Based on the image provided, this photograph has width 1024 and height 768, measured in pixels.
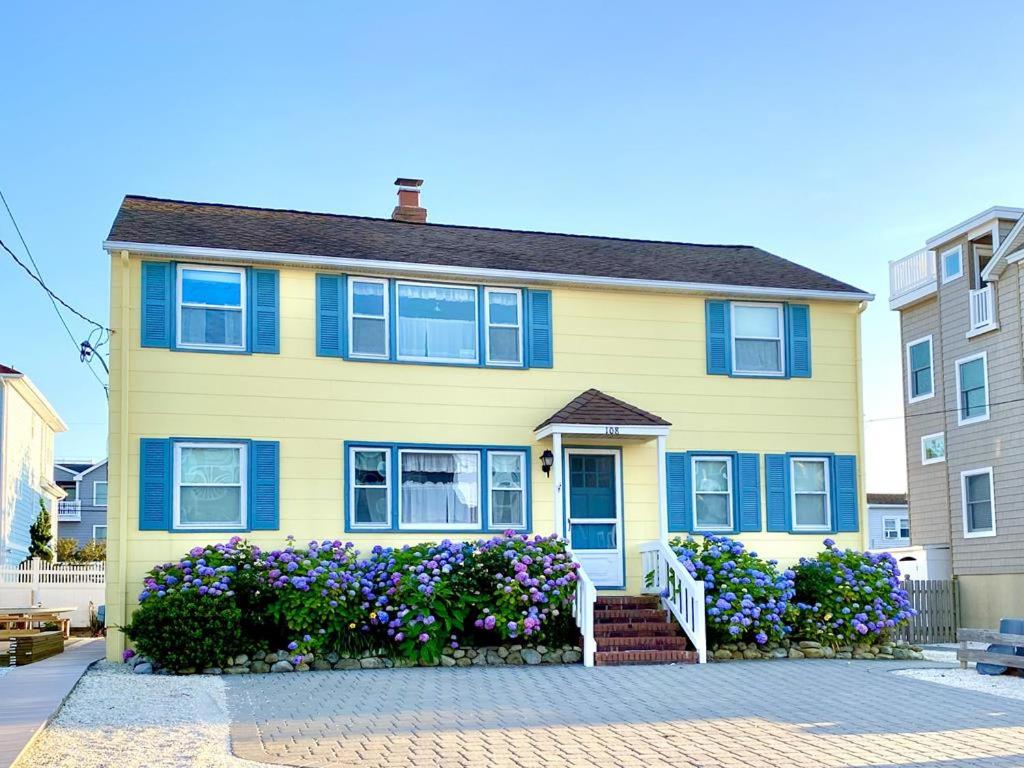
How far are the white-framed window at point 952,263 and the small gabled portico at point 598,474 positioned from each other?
Result: 11.7 m

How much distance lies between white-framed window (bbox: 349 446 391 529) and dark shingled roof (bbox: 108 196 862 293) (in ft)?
9.26

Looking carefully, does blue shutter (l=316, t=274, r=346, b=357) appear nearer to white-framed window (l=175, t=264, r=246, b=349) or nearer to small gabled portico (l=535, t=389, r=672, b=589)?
white-framed window (l=175, t=264, r=246, b=349)

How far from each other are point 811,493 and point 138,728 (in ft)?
38.9

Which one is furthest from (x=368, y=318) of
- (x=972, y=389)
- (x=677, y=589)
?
(x=972, y=389)

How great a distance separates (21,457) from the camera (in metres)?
30.1

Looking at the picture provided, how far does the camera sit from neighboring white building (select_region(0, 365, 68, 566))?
27672 mm

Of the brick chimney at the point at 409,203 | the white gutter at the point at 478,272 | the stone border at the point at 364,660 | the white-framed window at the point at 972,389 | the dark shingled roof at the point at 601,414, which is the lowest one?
the stone border at the point at 364,660

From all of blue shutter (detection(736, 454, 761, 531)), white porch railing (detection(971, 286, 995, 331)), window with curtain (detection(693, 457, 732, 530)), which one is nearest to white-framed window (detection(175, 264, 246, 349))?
window with curtain (detection(693, 457, 732, 530))

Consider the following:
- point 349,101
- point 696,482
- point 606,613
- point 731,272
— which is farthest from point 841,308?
point 349,101

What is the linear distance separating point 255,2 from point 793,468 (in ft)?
34.6

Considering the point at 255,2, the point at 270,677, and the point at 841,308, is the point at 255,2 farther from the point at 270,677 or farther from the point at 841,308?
the point at 841,308

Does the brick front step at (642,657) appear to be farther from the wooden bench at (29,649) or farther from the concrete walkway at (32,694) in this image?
the wooden bench at (29,649)

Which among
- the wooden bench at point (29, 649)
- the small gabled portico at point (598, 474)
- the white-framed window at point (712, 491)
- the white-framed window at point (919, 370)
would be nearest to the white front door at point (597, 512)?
the small gabled portico at point (598, 474)

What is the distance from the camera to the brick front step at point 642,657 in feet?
50.9
